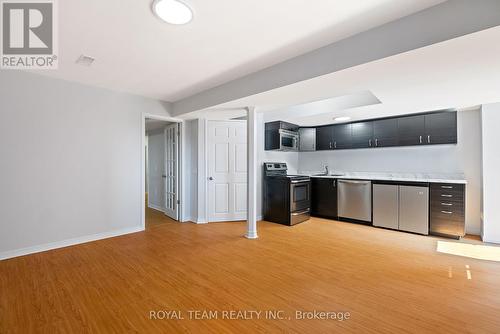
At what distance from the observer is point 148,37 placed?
2.24 m

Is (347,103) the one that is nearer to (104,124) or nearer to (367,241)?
(367,241)

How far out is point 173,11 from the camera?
1850 mm

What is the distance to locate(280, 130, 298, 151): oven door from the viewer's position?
5098mm

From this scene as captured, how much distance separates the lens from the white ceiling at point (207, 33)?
1.80 metres

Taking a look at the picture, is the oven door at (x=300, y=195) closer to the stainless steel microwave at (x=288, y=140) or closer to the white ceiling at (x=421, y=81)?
the stainless steel microwave at (x=288, y=140)

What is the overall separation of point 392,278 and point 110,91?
4783mm

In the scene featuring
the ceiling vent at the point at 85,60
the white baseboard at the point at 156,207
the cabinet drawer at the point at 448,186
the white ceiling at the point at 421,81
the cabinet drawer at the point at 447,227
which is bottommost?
the white baseboard at the point at 156,207

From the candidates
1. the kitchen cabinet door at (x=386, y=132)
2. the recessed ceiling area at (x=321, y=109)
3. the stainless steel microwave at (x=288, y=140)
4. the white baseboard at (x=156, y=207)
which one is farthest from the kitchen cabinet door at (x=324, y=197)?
the white baseboard at (x=156, y=207)

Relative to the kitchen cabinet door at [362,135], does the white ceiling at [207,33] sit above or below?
above

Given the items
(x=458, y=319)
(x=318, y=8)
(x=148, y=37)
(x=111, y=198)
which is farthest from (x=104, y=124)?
(x=458, y=319)

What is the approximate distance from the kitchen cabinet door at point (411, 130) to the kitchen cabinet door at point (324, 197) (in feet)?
4.98

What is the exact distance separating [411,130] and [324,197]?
6.91 feet

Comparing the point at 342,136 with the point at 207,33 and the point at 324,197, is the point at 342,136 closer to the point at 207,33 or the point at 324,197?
the point at 324,197

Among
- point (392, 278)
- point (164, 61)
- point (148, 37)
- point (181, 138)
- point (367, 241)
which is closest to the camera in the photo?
point (148, 37)
